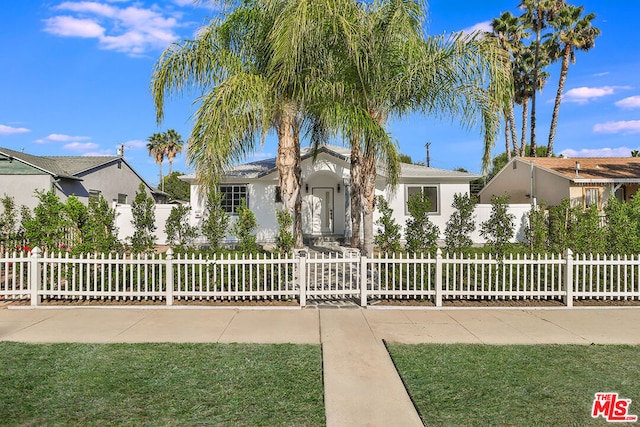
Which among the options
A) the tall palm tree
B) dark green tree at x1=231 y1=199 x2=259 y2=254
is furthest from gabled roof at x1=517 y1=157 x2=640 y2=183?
dark green tree at x1=231 y1=199 x2=259 y2=254

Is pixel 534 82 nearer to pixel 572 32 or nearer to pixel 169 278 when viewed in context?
pixel 572 32

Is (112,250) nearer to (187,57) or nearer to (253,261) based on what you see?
(253,261)

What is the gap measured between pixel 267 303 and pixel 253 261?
888mm

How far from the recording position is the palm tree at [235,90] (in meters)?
7.68

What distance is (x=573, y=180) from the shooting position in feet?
59.4

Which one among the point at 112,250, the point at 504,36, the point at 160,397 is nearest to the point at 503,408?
the point at 160,397

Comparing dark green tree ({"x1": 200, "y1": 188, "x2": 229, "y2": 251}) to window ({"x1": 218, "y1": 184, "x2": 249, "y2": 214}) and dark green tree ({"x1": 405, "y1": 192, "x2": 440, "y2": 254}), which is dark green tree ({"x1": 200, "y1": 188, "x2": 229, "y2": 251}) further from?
window ({"x1": 218, "y1": 184, "x2": 249, "y2": 214})

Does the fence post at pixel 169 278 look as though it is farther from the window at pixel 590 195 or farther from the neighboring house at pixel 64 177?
the window at pixel 590 195

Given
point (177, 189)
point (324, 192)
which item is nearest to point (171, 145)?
point (177, 189)

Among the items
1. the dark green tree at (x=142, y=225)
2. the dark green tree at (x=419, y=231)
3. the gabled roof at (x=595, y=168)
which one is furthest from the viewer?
the gabled roof at (x=595, y=168)

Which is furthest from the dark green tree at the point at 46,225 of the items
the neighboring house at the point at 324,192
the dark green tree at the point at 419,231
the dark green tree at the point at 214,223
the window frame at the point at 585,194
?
the window frame at the point at 585,194

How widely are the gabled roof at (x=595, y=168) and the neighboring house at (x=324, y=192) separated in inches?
249

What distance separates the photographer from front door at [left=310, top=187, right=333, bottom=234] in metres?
17.7

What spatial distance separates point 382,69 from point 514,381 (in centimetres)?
696
